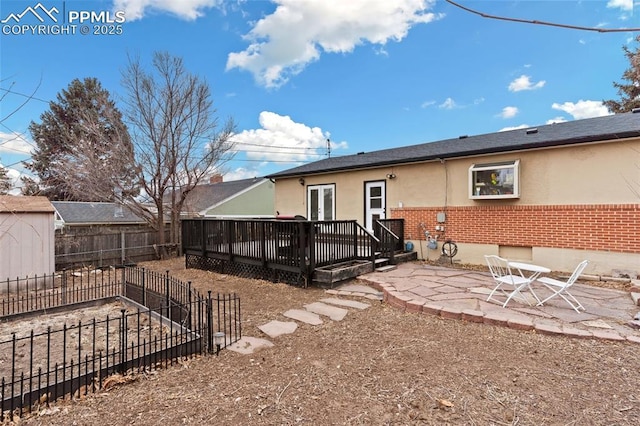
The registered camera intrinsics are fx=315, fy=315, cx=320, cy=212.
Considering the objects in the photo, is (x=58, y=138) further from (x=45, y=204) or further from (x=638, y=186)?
(x=638, y=186)

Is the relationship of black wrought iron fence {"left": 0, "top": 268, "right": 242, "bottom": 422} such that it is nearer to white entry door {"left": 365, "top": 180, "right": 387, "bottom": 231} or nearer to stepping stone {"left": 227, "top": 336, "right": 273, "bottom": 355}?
stepping stone {"left": 227, "top": 336, "right": 273, "bottom": 355}

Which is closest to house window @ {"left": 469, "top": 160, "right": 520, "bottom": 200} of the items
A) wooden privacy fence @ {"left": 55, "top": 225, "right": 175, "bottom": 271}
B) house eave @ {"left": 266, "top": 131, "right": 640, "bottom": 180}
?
house eave @ {"left": 266, "top": 131, "right": 640, "bottom": 180}

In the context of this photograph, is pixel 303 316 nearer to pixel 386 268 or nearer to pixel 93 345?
pixel 93 345

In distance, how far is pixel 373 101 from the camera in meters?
15.1

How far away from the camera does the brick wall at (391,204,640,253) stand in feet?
20.8

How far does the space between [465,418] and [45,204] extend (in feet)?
31.1

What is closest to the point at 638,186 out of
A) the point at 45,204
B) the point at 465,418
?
the point at 465,418

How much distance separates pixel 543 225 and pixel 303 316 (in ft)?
20.0

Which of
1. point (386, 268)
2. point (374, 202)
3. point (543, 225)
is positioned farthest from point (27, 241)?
point (543, 225)

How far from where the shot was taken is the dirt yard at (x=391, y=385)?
2322 millimetres

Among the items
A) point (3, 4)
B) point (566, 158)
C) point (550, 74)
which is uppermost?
point (550, 74)

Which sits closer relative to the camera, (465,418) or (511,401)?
(465,418)

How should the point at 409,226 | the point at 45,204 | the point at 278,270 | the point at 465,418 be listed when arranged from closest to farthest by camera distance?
the point at 465,418 → the point at 278,270 → the point at 45,204 → the point at 409,226

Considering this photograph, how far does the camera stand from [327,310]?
4.90 metres
